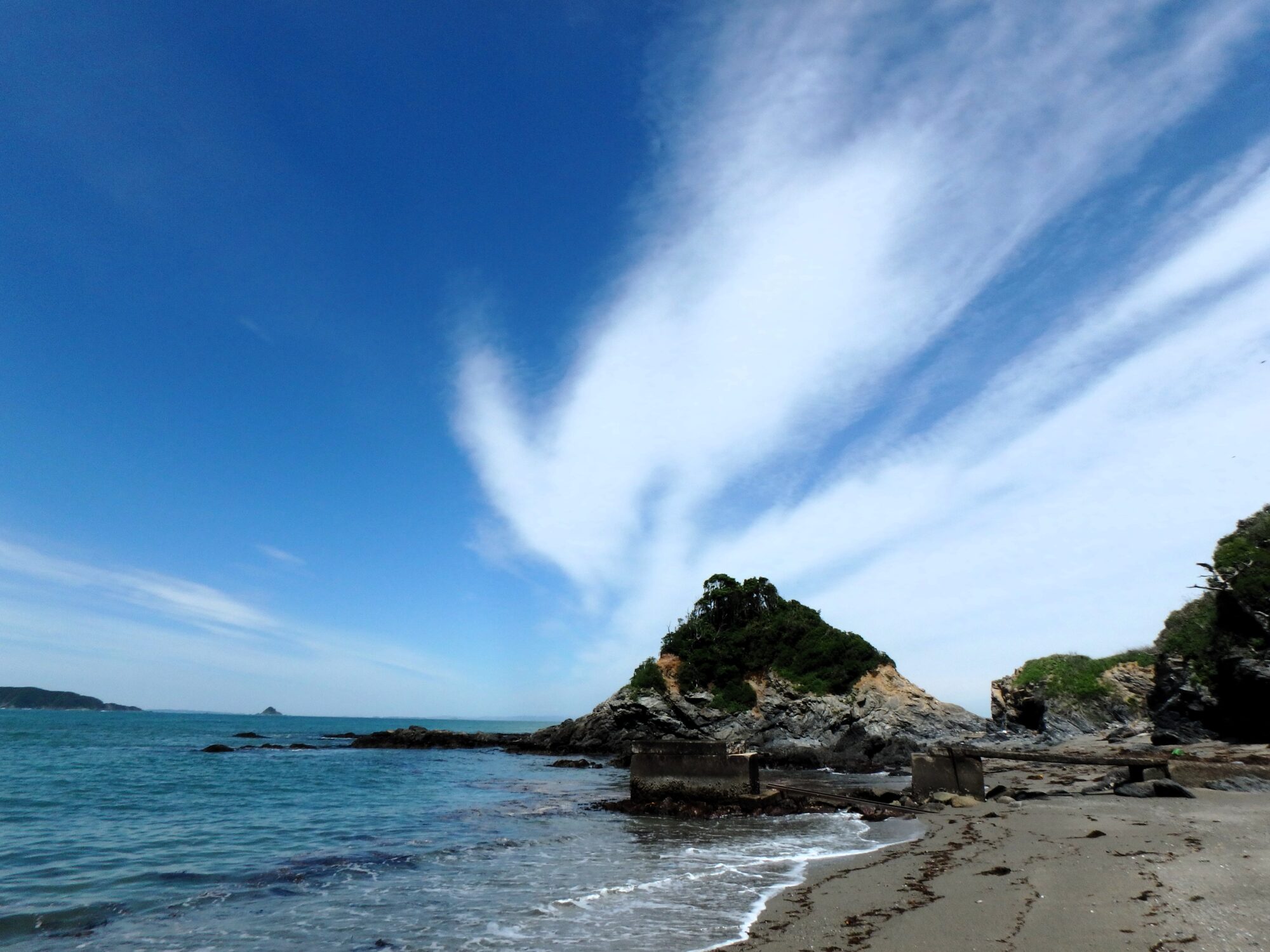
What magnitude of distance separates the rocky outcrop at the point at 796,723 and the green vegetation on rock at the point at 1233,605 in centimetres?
1721

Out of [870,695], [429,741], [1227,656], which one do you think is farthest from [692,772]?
[429,741]

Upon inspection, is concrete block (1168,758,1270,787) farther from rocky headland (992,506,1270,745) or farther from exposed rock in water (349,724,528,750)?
exposed rock in water (349,724,528,750)

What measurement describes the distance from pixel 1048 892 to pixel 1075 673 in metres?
51.3

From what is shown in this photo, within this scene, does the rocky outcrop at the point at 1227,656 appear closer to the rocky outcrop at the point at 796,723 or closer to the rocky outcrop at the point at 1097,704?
the rocky outcrop at the point at 1097,704

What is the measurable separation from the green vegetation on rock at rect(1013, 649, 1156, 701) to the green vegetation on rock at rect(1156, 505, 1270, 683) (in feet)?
48.0

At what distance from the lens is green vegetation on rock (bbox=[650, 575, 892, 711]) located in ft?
181

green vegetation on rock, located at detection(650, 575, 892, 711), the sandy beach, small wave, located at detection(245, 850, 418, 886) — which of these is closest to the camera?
the sandy beach

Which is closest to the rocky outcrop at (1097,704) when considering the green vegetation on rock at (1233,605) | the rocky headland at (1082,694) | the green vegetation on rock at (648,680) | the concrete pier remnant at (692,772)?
the rocky headland at (1082,694)

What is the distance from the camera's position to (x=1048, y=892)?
28.5ft

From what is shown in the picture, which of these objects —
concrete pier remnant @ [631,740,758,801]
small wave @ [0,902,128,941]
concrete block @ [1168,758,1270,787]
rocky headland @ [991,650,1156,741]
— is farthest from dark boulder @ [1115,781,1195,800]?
rocky headland @ [991,650,1156,741]

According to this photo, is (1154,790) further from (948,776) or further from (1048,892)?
(1048,892)

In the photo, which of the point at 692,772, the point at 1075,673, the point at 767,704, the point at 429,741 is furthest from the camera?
the point at 429,741

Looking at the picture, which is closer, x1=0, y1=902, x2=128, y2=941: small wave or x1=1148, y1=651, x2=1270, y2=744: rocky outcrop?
x1=0, y1=902, x2=128, y2=941: small wave

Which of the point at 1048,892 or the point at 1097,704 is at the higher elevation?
the point at 1097,704
